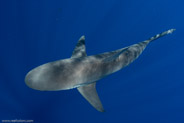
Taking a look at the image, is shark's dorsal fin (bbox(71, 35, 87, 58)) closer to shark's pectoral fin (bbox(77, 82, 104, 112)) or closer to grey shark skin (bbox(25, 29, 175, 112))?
grey shark skin (bbox(25, 29, 175, 112))

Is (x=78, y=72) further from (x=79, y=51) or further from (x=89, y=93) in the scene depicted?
(x=79, y=51)

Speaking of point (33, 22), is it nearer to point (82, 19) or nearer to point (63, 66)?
point (82, 19)

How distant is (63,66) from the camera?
370cm

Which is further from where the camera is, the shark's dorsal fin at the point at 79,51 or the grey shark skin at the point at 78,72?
the shark's dorsal fin at the point at 79,51

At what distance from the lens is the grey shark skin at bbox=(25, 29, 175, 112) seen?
11.0 ft

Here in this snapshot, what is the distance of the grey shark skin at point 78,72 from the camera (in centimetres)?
334

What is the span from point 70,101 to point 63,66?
610 cm

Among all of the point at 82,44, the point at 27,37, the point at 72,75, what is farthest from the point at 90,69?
the point at 27,37

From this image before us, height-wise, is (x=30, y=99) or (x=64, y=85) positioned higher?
(x=30, y=99)

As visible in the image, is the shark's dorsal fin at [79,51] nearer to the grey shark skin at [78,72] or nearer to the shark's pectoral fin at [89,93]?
the grey shark skin at [78,72]

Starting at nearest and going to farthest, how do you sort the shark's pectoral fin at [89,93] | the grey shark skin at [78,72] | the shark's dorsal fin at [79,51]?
1. the grey shark skin at [78,72]
2. the shark's pectoral fin at [89,93]
3. the shark's dorsal fin at [79,51]

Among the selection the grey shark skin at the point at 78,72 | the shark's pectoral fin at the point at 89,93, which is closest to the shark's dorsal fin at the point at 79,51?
the grey shark skin at the point at 78,72

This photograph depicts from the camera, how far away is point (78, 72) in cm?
379

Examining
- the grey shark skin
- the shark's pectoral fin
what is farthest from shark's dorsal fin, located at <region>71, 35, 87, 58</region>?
the shark's pectoral fin
